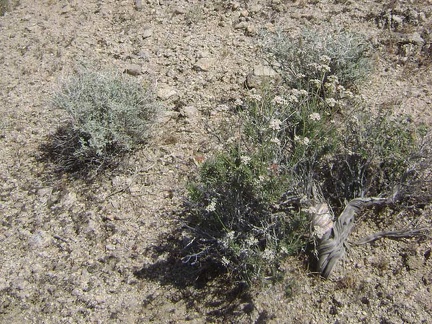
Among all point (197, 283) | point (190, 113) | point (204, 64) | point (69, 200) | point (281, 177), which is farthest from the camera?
point (204, 64)

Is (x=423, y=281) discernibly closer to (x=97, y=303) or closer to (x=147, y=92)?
(x=97, y=303)

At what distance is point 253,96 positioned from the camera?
3.31 metres

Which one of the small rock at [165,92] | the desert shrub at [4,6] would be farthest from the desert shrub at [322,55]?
the desert shrub at [4,6]

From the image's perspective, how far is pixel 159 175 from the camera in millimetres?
4367

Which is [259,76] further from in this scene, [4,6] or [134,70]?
[4,6]

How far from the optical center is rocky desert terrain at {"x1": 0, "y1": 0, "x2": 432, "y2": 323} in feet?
11.0

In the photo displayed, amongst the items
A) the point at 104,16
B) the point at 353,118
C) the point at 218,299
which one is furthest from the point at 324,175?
the point at 104,16

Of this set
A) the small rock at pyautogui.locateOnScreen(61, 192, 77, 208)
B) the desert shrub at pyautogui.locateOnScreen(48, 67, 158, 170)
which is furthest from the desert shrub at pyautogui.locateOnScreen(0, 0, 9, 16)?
the small rock at pyautogui.locateOnScreen(61, 192, 77, 208)

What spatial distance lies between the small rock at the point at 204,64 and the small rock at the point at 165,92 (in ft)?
1.21

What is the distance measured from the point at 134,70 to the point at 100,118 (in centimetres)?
96

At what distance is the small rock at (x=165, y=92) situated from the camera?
5.02 m

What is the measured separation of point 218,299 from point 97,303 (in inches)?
34.2

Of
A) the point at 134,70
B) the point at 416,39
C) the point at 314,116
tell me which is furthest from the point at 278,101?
the point at 134,70

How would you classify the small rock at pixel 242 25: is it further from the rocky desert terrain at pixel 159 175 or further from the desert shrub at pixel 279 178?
the desert shrub at pixel 279 178
